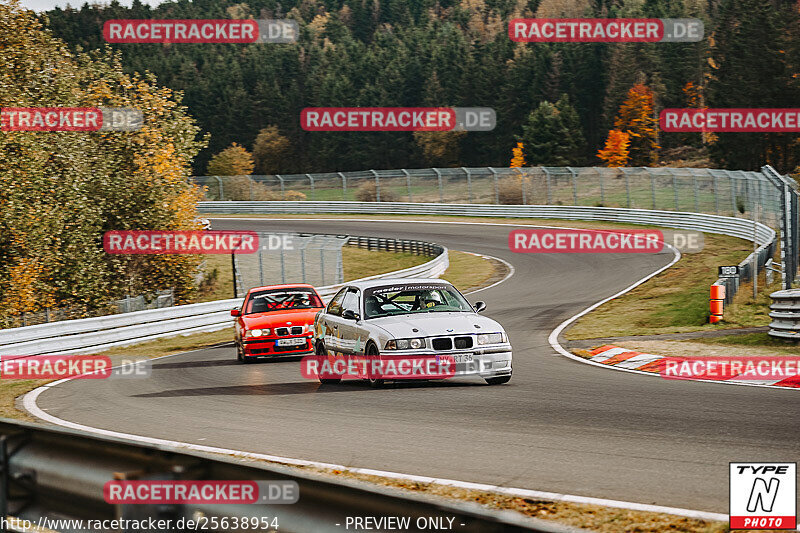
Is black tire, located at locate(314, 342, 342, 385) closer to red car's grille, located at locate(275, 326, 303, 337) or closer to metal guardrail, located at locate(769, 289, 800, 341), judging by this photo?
red car's grille, located at locate(275, 326, 303, 337)

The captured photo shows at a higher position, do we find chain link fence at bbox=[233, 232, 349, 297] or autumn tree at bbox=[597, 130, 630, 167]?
autumn tree at bbox=[597, 130, 630, 167]

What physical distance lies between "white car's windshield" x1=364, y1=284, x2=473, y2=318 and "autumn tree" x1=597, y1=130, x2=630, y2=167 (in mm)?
89468

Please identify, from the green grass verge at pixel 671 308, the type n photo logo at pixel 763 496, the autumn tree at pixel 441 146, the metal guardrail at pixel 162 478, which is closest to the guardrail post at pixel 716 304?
the green grass verge at pixel 671 308

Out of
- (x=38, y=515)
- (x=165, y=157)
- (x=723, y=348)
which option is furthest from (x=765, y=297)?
(x=165, y=157)

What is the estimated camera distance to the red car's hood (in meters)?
17.2

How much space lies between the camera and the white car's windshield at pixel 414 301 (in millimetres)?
12992

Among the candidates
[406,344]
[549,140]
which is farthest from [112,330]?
[549,140]

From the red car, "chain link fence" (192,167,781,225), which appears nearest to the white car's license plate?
the red car

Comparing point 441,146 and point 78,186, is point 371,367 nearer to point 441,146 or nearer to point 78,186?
point 78,186

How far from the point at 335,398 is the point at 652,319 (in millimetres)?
11956

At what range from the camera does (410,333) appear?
11.9 metres

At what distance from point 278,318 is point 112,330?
6.91m

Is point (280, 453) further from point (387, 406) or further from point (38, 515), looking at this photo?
point (38, 515)

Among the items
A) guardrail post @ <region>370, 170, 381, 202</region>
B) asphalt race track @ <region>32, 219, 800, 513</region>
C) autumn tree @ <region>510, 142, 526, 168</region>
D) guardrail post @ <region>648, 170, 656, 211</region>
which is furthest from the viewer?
autumn tree @ <region>510, 142, 526, 168</region>
